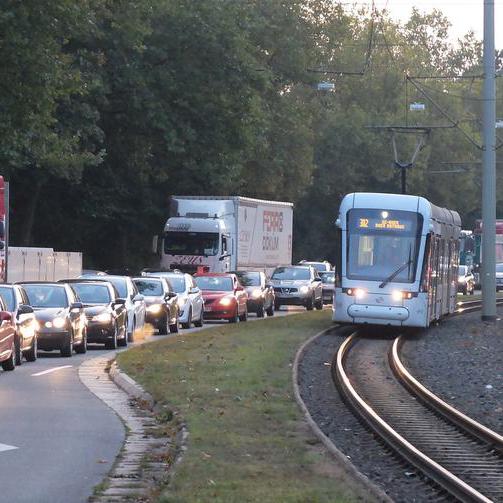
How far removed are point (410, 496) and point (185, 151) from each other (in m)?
41.7

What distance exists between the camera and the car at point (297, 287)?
5400 cm

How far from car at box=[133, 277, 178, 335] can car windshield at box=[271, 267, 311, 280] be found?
56.0ft

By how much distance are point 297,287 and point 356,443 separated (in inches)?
1536

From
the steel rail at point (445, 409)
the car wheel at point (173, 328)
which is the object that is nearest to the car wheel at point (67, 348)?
the steel rail at point (445, 409)

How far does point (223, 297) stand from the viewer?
43.8 meters

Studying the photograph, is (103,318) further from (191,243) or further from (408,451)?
(191,243)

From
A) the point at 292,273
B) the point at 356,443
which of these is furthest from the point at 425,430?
the point at 292,273

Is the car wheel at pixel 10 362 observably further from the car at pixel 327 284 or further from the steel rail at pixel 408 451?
the car at pixel 327 284

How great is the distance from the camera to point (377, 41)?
11288 cm

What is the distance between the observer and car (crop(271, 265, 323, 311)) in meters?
54.0

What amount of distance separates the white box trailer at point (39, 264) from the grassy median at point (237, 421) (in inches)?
425

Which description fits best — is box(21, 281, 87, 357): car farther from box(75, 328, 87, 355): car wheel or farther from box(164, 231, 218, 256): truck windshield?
box(164, 231, 218, 256): truck windshield

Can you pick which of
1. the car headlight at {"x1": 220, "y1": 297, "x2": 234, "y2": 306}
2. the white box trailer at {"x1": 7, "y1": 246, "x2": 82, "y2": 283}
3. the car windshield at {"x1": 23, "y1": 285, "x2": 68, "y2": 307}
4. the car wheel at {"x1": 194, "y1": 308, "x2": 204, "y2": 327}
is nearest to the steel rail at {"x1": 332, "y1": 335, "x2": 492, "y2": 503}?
the car windshield at {"x1": 23, "y1": 285, "x2": 68, "y2": 307}

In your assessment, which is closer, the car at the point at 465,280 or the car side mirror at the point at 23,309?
the car side mirror at the point at 23,309
